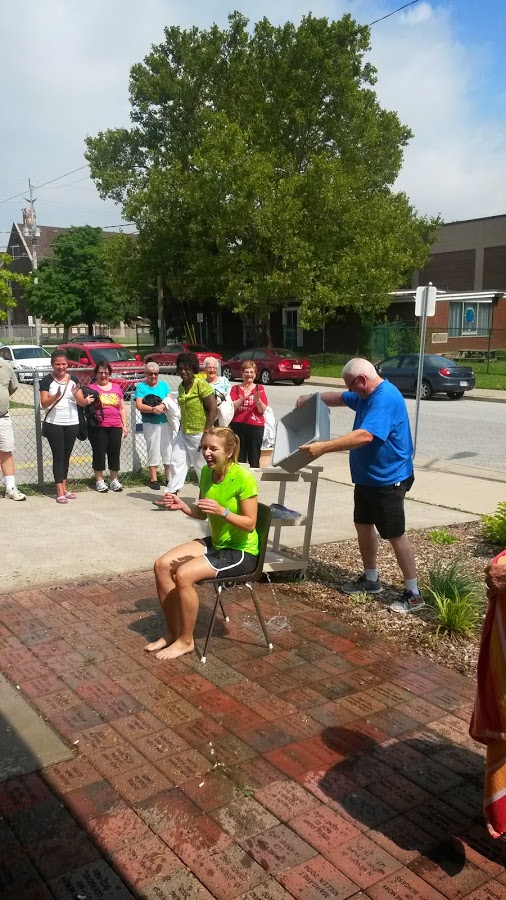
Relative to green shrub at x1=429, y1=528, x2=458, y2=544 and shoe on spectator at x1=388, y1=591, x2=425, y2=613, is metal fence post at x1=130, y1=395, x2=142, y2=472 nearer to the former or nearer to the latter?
green shrub at x1=429, y1=528, x2=458, y2=544

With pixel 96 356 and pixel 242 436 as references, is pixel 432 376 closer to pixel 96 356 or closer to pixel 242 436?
pixel 96 356

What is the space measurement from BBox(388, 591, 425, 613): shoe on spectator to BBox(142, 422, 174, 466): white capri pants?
4.30 m

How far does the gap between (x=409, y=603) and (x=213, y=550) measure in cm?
152

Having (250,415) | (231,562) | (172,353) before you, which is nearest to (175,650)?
(231,562)

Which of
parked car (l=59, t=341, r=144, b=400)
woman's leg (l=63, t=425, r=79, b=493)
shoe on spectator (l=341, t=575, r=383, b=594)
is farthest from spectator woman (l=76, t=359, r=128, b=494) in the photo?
parked car (l=59, t=341, r=144, b=400)

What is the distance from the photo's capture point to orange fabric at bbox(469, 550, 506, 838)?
A: 274 centimetres

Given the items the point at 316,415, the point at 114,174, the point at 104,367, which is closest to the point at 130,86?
the point at 114,174

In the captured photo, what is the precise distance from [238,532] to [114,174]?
4072 cm

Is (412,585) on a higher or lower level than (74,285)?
lower

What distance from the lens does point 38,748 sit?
3494 millimetres

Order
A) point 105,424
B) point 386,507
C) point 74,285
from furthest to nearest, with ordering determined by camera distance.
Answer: point 74,285 < point 105,424 < point 386,507

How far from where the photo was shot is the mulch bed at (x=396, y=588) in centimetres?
477

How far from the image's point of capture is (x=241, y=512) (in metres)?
4.51

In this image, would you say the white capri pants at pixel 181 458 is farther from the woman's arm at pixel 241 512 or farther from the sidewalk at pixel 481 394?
the sidewalk at pixel 481 394
